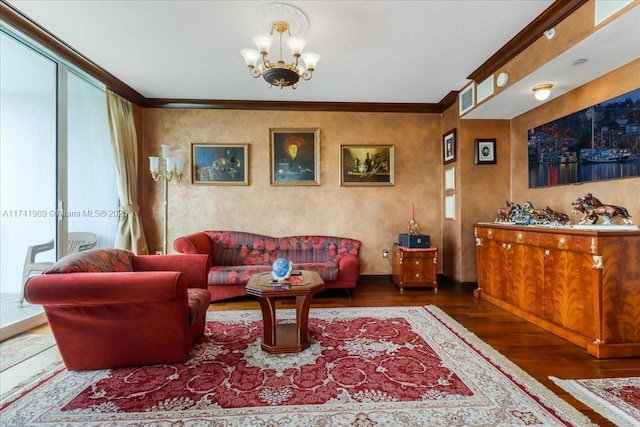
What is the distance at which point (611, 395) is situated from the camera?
1881 millimetres

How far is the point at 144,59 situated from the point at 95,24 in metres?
0.66

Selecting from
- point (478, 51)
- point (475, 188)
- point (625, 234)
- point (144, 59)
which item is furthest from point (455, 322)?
point (144, 59)

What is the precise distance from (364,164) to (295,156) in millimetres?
1142

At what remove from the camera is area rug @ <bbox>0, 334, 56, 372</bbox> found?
7.95 feet

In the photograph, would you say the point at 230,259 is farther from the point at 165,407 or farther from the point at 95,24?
the point at 95,24

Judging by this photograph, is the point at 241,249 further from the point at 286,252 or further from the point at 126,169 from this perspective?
the point at 126,169

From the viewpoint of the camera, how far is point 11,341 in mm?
2779

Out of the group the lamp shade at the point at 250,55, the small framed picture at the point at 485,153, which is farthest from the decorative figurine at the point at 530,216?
the lamp shade at the point at 250,55

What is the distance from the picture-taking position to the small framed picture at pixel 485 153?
429 cm

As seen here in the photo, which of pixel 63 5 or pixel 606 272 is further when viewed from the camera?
pixel 63 5

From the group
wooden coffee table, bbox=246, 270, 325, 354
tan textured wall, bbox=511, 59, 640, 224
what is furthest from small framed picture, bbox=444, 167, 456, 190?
wooden coffee table, bbox=246, 270, 325, 354

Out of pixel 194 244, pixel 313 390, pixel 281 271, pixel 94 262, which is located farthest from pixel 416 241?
pixel 94 262

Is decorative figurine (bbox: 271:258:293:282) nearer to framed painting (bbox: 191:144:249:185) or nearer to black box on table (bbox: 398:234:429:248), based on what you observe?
black box on table (bbox: 398:234:429:248)

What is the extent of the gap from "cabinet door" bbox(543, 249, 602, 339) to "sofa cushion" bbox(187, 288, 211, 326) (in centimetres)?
322
